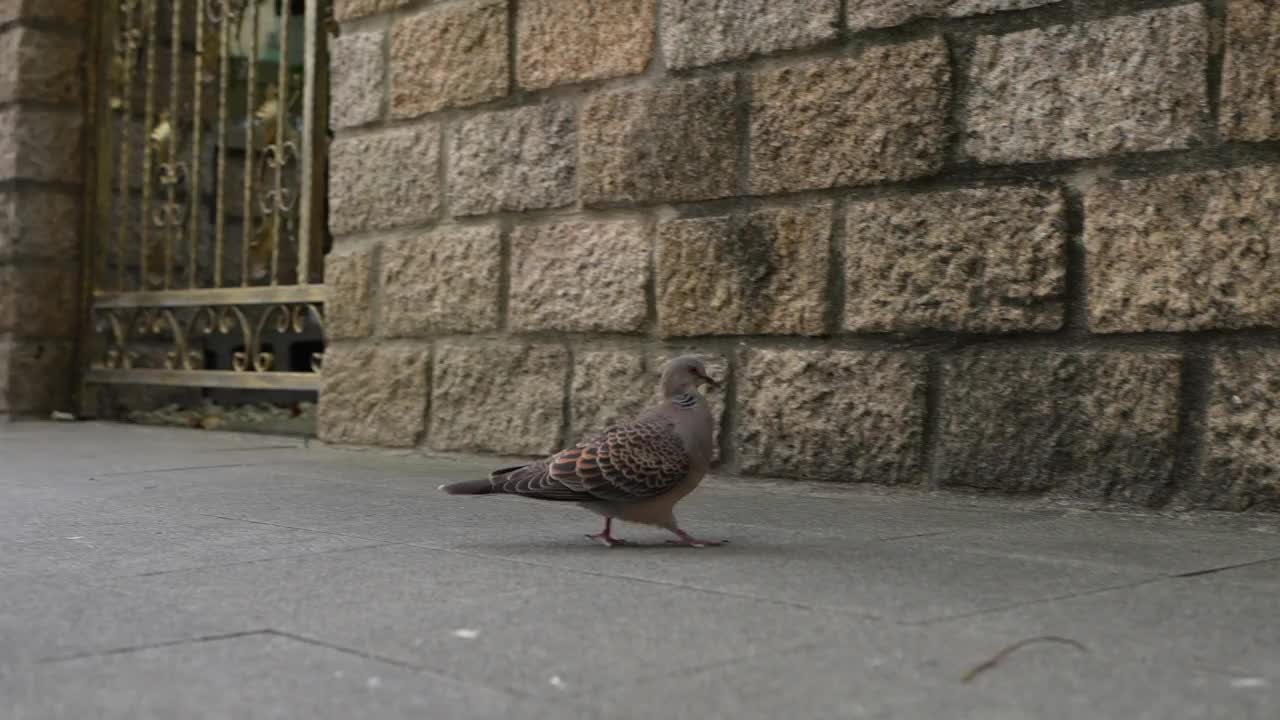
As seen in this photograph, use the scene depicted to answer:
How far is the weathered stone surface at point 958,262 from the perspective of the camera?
3.93 meters

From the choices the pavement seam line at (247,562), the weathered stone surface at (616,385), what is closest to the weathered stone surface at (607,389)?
the weathered stone surface at (616,385)

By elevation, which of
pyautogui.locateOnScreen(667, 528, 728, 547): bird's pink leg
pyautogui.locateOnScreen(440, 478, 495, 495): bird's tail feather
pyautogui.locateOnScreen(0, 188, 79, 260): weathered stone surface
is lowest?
pyautogui.locateOnScreen(667, 528, 728, 547): bird's pink leg

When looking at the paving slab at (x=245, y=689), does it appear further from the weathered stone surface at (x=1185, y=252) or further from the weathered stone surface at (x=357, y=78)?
the weathered stone surface at (x=357, y=78)

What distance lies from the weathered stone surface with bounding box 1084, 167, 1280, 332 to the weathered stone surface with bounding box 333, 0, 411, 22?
313 centimetres

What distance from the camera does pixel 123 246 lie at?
803 centimetres

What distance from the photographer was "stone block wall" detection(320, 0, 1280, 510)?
3.68 metres

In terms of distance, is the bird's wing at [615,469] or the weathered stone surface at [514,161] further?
the weathered stone surface at [514,161]

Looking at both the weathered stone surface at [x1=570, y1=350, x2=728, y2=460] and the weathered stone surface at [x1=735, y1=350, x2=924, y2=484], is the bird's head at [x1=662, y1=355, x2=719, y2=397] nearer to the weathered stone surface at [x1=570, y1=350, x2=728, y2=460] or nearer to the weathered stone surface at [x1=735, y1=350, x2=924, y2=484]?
the weathered stone surface at [x1=735, y1=350, x2=924, y2=484]

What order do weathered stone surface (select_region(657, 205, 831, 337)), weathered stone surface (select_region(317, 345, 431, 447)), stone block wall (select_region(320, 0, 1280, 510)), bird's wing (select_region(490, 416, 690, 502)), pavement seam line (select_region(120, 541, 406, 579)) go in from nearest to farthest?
pavement seam line (select_region(120, 541, 406, 579))
bird's wing (select_region(490, 416, 690, 502))
stone block wall (select_region(320, 0, 1280, 510))
weathered stone surface (select_region(657, 205, 831, 337))
weathered stone surface (select_region(317, 345, 431, 447))

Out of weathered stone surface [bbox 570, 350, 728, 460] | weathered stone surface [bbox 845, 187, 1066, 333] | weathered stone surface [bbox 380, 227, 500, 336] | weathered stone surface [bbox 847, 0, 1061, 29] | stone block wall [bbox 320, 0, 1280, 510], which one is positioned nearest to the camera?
stone block wall [bbox 320, 0, 1280, 510]

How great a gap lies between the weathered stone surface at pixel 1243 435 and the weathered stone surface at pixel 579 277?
6.18ft

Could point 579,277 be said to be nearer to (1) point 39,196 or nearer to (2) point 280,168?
(2) point 280,168

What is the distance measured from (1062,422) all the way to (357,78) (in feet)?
11.2

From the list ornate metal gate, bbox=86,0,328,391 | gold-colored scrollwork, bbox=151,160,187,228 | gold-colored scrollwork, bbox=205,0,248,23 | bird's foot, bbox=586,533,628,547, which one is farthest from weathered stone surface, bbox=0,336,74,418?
bird's foot, bbox=586,533,628,547
